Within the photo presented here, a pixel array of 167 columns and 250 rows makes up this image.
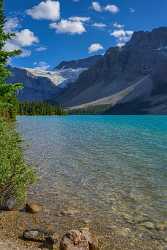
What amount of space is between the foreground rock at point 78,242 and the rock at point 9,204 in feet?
23.6

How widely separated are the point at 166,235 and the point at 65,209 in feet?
24.7

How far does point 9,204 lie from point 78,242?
305 inches

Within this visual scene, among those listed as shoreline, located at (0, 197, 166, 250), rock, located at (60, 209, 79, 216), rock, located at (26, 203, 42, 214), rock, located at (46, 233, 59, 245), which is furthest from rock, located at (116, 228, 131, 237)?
rock, located at (26, 203, 42, 214)

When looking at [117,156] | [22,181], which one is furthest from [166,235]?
[117,156]

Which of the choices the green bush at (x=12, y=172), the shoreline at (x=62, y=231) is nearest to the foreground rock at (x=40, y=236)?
the shoreline at (x=62, y=231)

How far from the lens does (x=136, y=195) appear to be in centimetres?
2902

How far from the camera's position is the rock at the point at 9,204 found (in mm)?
23917

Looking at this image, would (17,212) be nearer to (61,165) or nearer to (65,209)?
(65,209)

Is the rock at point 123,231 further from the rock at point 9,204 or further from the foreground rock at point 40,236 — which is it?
the rock at point 9,204

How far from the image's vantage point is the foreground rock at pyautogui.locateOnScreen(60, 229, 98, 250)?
1738 centimetres

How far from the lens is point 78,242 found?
17797 millimetres

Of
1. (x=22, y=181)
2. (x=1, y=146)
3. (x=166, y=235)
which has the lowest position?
(x=166, y=235)

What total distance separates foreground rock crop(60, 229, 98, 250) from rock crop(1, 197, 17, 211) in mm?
7200

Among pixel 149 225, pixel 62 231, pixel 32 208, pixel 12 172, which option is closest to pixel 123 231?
pixel 149 225
